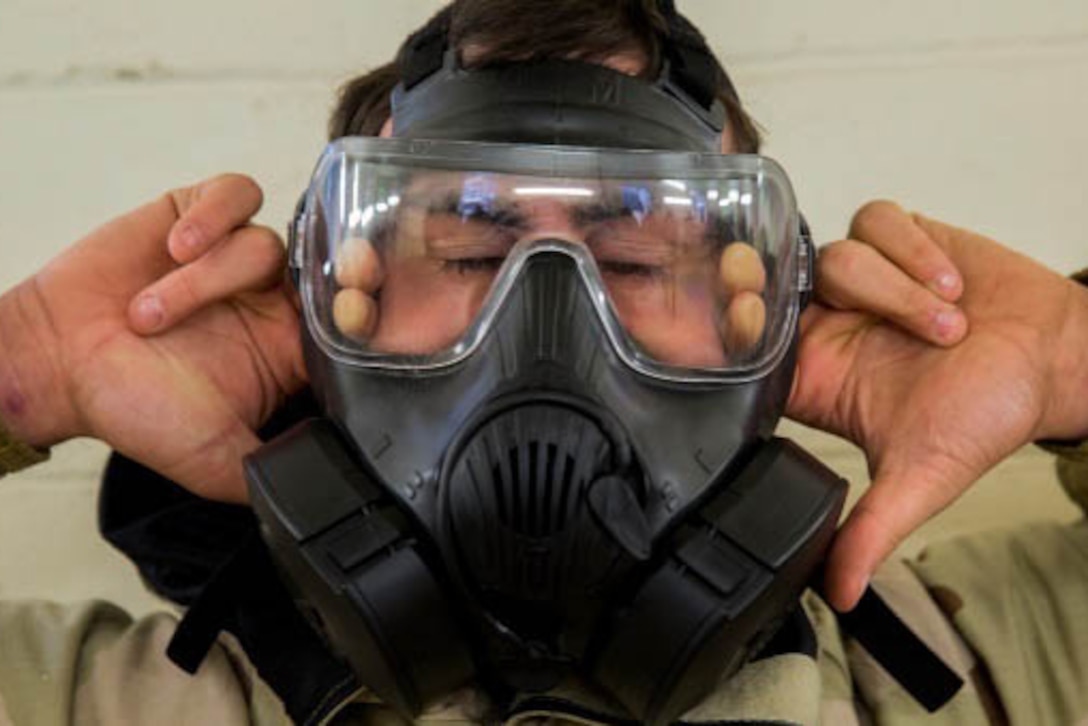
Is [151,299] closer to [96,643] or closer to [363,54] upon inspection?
[96,643]

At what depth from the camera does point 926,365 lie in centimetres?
103

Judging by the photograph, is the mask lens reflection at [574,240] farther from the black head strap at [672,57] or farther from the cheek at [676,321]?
the black head strap at [672,57]

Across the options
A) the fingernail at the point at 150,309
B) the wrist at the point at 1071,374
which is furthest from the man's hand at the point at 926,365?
the fingernail at the point at 150,309

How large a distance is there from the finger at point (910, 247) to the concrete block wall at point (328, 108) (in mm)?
432

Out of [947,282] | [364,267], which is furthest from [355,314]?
[947,282]

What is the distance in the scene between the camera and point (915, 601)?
3.72ft

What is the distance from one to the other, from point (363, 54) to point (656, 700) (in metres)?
0.92

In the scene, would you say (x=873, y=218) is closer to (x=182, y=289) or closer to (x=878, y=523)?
(x=878, y=523)

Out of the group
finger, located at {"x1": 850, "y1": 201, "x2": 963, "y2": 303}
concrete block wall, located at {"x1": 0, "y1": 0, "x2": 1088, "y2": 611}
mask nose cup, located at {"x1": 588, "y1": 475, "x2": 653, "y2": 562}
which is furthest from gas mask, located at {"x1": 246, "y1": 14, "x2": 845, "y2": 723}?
concrete block wall, located at {"x1": 0, "y1": 0, "x2": 1088, "y2": 611}

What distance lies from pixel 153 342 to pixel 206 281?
71 mm

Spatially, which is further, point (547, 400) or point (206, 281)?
point (206, 281)

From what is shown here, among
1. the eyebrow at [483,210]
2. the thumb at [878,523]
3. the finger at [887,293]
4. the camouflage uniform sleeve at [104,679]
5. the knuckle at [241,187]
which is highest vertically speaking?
the eyebrow at [483,210]

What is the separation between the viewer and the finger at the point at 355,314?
0.92 meters

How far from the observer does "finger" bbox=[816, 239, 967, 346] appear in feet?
3.34
